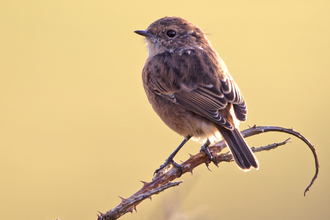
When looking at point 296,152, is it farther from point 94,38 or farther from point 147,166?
point 94,38

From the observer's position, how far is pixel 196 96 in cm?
430

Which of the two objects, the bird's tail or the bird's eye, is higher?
the bird's eye

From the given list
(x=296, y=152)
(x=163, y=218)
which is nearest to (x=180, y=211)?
(x=163, y=218)

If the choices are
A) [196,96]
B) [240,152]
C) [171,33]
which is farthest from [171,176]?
[171,33]

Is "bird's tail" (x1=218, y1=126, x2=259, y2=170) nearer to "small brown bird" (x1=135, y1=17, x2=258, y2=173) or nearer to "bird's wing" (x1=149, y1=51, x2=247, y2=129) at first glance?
"small brown bird" (x1=135, y1=17, x2=258, y2=173)

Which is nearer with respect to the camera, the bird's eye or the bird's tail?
the bird's tail

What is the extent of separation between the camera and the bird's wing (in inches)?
166

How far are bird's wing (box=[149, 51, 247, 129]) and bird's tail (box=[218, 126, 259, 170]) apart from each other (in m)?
0.14

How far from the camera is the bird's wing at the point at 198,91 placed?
421 centimetres

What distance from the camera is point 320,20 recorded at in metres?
11.1

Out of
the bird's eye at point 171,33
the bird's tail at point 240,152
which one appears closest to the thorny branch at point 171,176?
the bird's tail at point 240,152

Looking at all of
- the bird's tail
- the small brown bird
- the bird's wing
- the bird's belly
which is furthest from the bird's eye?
the bird's tail

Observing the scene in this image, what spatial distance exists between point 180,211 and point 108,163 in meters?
5.57

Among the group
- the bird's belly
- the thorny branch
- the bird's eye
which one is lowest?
the thorny branch
